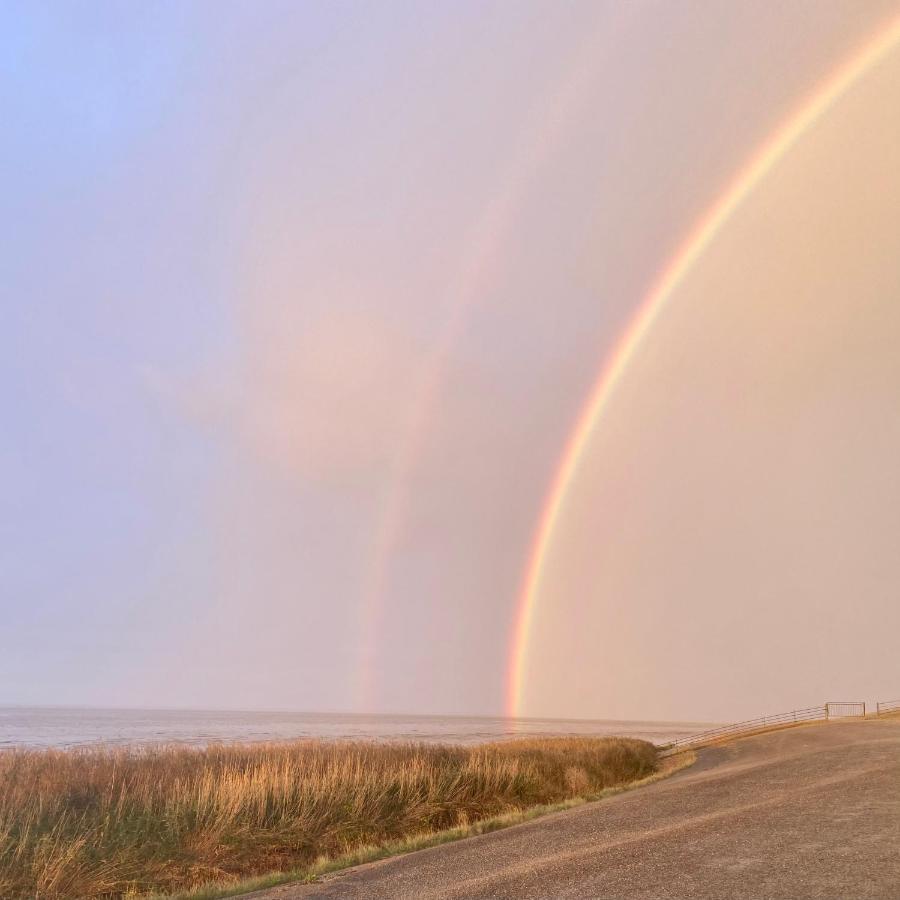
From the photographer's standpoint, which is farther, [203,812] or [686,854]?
[203,812]

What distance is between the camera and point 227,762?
21.5m

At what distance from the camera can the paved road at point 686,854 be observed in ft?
28.8

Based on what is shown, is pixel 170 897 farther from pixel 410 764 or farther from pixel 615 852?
pixel 410 764

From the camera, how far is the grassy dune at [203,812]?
12.0 m

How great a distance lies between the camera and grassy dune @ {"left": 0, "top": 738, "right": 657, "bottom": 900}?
472 inches

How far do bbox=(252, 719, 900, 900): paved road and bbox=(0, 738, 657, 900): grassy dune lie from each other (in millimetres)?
2585

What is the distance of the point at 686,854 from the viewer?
416 inches

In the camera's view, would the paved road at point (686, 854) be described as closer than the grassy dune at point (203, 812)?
Yes

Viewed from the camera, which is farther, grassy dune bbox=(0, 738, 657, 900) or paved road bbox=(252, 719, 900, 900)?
grassy dune bbox=(0, 738, 657, 900)

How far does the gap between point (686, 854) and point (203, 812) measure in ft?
29.0

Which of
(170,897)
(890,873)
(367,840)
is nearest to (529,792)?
(367,840)

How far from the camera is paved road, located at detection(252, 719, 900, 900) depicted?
8.79m

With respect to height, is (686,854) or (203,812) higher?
(203,812)

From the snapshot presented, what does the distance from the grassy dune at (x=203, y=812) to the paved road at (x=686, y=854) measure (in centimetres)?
259
